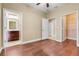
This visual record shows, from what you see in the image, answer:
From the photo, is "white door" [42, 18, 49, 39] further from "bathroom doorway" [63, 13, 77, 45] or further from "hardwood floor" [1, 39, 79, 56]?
"bathroom doorway" [63, 13, 77, 45]

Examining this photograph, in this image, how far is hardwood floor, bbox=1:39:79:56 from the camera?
1.87m

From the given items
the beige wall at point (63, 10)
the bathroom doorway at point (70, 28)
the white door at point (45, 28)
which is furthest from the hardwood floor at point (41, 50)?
the beige wall at point (63, 10)

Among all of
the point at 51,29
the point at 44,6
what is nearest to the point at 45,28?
the point at 51,29

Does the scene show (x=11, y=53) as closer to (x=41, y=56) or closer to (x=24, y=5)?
(x=41, y=56)

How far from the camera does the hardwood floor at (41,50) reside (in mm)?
1865

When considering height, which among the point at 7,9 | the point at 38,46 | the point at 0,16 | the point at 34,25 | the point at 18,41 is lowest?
the point at 38,46

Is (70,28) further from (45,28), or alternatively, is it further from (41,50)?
(41,50)

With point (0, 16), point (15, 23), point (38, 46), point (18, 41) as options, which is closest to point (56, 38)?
point (38, 46)

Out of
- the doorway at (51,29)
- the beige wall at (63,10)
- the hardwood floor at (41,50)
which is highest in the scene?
the beige wall at (63,10)

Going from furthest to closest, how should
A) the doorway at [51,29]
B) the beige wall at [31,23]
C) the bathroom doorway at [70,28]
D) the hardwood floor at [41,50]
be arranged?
1. the bathroom doorway at [70,28]
2. the doorway at [51,29]
3. the beige wall at [31,23]
4. the hardwood floor at [41,50]

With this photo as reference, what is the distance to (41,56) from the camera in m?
1.84

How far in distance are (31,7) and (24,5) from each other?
16 cm

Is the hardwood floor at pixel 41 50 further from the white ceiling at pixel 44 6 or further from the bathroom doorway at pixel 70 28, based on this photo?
the white ceiling at pixel 44 6

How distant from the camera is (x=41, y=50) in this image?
1.99 m
